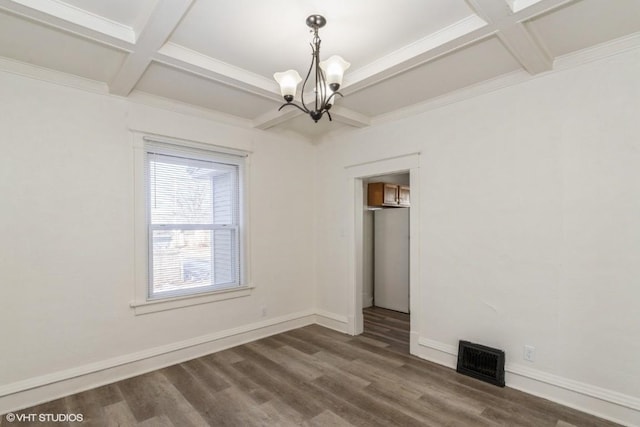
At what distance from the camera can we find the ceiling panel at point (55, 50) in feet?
7.15

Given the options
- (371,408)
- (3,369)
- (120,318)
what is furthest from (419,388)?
(3,369)

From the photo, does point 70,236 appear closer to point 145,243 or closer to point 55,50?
point 145,243

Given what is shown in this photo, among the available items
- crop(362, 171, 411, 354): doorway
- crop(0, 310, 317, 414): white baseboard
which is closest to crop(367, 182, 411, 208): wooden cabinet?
crop(362, 171, 411, 354): doorway

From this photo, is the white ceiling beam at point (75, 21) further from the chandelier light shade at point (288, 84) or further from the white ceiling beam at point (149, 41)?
the chandelier light shade at point (288, 84)

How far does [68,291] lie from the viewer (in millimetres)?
2816

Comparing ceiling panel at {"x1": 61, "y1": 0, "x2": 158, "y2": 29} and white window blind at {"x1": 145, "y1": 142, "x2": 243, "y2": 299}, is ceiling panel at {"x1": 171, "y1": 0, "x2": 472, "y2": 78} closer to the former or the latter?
ceiling panel at {"x1": 61, "y1": 0, "x2": 158, "y2": 29}

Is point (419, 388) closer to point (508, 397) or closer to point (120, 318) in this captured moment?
point (508, 397)

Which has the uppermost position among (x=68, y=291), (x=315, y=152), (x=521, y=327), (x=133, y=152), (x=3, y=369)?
(x=315, y=152)

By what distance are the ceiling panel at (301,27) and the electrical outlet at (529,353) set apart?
269 cm

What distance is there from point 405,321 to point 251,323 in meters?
2.30

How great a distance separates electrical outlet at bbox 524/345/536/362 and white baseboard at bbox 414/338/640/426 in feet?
0.27

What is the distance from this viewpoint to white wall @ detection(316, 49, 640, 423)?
93.2 inches

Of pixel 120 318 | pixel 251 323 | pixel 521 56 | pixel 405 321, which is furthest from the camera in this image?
pixel 405 321

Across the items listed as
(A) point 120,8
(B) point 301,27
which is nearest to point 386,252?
(B) point 301,27
